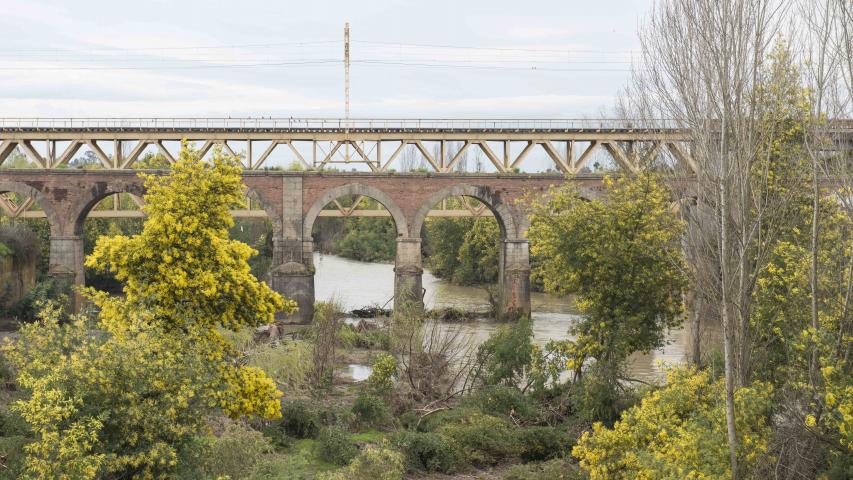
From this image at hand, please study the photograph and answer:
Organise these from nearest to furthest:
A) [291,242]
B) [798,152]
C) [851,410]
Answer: [851,410] → [798,152] → [291,242]

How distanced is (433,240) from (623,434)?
135 ft

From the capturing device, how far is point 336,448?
15203 millimetres

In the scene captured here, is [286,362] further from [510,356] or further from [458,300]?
[458,300]

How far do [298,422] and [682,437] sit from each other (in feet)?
27.3

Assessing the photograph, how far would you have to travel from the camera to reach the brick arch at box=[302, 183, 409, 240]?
33281 mm

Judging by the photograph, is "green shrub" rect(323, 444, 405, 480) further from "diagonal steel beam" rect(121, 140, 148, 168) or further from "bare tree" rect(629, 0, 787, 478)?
"diagonal steel beam" rect(121, 140, 148, 168)

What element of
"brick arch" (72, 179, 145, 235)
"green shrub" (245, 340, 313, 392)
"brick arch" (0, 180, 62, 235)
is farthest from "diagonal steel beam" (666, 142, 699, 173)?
"brick arch" (0, 180, 62, 235)

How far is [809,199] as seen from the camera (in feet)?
50.2

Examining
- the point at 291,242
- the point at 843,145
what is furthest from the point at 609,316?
the point at 291,242

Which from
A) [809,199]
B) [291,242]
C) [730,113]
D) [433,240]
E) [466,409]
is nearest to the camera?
[730,113]

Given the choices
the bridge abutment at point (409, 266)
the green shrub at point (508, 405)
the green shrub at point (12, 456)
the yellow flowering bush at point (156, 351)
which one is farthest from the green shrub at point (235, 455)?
the bridge abutment at point (409, 266)

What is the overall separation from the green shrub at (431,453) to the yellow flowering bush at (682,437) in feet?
8.35

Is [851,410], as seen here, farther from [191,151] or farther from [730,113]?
[191,151]

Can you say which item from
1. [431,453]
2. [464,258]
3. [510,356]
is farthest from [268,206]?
[431,453]
